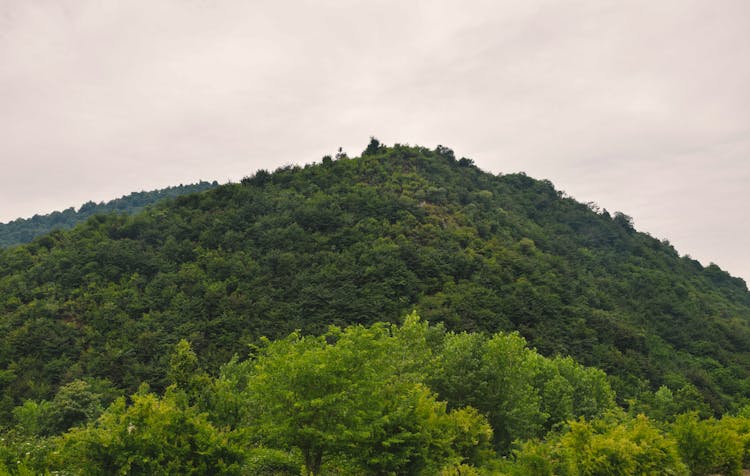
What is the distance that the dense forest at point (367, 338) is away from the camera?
1537 cm

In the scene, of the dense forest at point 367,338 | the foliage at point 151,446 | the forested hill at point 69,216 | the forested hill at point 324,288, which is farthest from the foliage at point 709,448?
the forested hill at point 69,216

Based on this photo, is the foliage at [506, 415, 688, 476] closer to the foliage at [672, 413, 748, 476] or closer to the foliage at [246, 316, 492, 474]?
the foliage at [246, 316, 492, 474]

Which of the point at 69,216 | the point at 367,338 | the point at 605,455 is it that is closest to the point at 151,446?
the point at 367,338

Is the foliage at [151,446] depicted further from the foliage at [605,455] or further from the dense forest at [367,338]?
the foliage at [605,455]

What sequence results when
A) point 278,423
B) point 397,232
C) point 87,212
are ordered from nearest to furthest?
point 278,423 → point 397,232 → point 87,212

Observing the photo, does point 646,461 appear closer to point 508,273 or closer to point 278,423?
point 278,423

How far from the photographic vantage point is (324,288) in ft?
181

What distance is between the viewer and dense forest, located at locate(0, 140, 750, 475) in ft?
50.4

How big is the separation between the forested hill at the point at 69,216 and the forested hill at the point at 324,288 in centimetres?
7061

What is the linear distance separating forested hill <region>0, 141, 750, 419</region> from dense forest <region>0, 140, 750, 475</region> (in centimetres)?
29

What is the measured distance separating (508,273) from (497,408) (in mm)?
36353

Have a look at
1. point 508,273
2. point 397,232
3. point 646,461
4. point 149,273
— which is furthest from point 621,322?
point 149,273

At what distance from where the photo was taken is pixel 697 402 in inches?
1775

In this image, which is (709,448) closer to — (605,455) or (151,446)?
(605,455)
